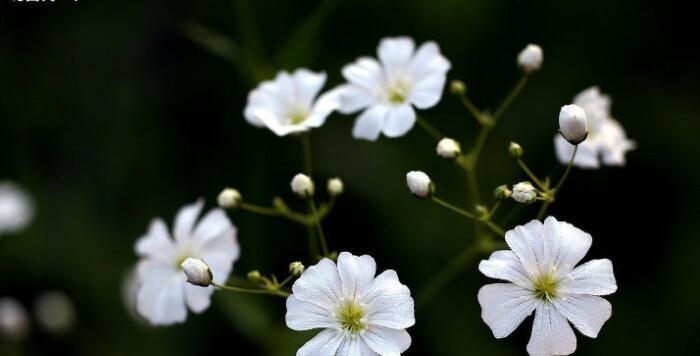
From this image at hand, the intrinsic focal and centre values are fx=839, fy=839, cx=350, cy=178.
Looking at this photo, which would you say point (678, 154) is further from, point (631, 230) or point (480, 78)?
point (480, 78)

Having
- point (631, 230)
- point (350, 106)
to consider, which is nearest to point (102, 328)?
point (350, 106)

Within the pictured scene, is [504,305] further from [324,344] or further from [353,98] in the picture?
[353,98]

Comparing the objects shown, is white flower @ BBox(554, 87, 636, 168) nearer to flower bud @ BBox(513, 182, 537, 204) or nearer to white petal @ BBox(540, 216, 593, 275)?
flower bud @ BBox(513, 182, 537, 204)

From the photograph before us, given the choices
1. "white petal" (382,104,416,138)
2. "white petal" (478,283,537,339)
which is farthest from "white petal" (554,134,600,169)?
"white petal" (478,283,537,339)

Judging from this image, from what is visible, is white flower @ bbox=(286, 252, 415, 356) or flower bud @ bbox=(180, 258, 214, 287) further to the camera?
flower bud @ bbox=(180, 258, 214, 287)

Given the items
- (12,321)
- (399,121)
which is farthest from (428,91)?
(12,321)

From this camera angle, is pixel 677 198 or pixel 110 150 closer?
pixel 677 198

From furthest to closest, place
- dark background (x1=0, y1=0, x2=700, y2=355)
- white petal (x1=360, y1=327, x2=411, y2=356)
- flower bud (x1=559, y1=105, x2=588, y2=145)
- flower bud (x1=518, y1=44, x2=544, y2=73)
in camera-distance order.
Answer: dark background (x1=0, y1=0, x2=700, y2=355) → flower bud (x1=518, y1=44, x2=544, y2=73) → flower bud (x1=559, y1=105, x2=588, y2=145) → white petal (x1=360, y1=327, x2=411, y2=356)
